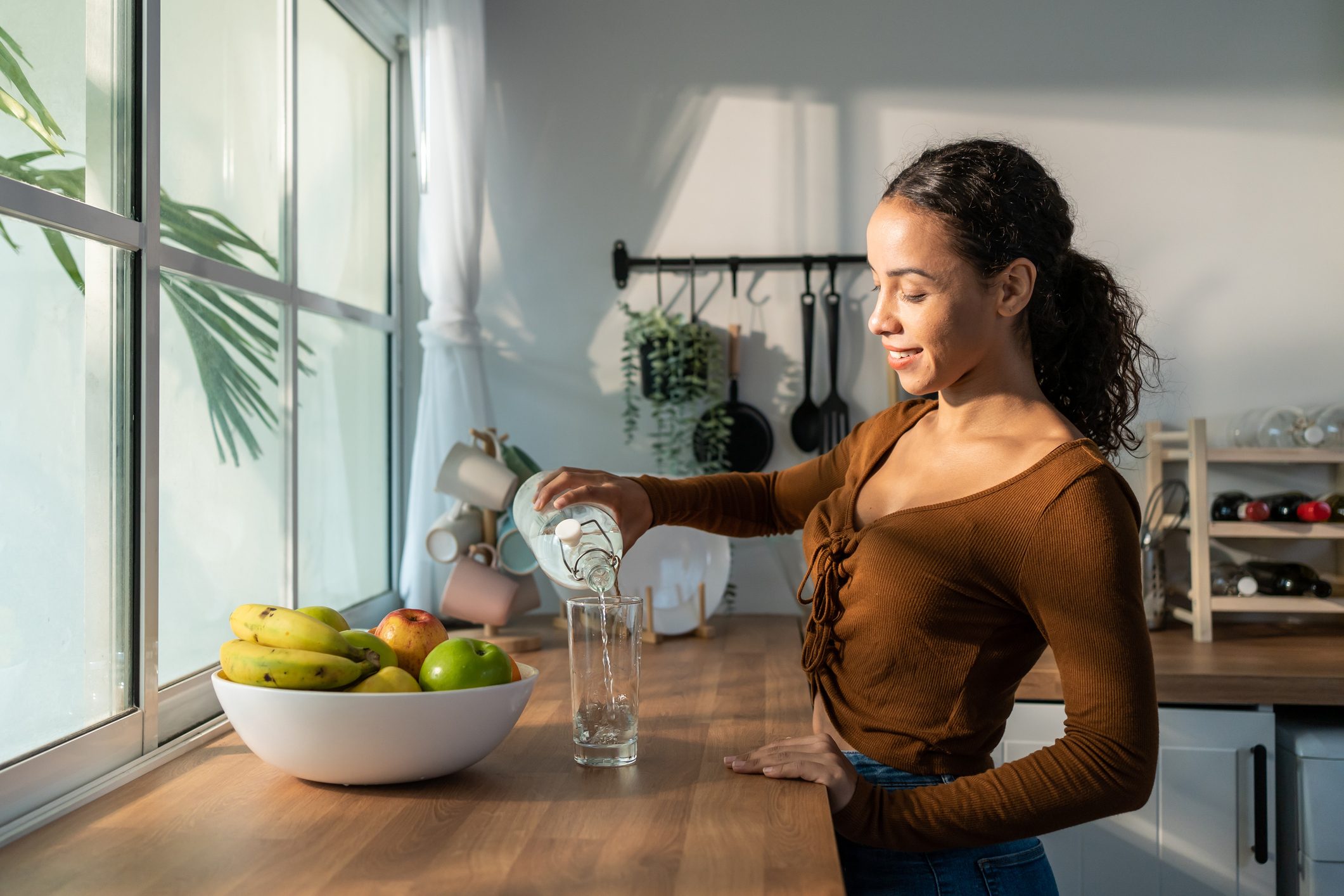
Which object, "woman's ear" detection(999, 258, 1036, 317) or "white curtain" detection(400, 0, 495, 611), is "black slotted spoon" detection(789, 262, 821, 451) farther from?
"woman's ear" detection(999, 258, 1036, 317)

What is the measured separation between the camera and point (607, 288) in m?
2.38

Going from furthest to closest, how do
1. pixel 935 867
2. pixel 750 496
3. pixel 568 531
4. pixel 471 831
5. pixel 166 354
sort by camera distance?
1. pixel 750 496
2. pixel 166 354
3. pixel 568 531
4. pixel 935 867
5. pixel 471 831

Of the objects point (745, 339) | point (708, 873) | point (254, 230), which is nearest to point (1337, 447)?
point (745, 339)

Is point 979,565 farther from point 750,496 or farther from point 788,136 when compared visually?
point 788,136

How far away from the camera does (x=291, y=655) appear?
98cm

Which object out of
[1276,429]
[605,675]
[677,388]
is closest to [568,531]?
[605,675]

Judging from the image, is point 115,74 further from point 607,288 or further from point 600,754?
point 607,288

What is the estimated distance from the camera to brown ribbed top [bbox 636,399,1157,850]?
91 centimetres

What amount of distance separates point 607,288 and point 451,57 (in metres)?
0.59

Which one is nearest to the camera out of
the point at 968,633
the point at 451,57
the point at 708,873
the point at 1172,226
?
the point at 708,873

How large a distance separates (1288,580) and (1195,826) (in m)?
0.61

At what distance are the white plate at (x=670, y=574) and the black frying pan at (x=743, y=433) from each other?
1.09ft

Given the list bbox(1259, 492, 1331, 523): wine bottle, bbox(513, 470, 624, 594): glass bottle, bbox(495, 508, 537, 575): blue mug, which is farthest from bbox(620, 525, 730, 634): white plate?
bbox(1259, 492, 1331, 523): wine bottle

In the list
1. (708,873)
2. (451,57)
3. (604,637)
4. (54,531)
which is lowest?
(708,873)
